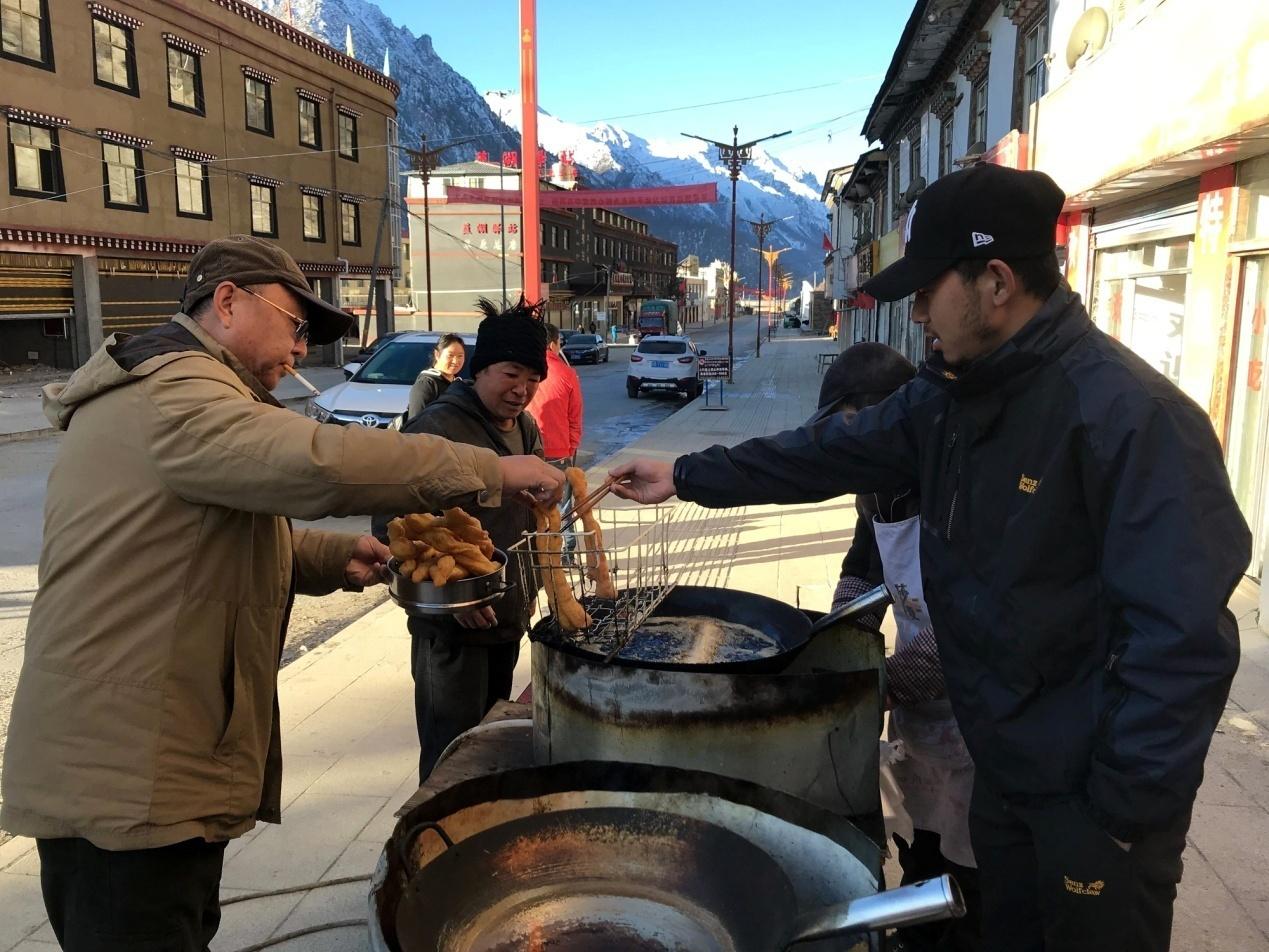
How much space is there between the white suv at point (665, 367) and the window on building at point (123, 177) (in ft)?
49.2

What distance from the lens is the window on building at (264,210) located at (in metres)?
29.2

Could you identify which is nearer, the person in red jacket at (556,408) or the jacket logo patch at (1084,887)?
the jacket logo patch at (1084,887)

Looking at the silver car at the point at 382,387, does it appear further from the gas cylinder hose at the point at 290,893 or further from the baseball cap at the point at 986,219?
the baseball cap at the point at 986,219

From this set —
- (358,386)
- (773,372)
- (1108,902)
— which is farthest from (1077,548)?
(773,372)

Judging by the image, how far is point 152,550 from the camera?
191cm

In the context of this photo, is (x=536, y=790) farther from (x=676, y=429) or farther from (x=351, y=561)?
(x=676, y=429)

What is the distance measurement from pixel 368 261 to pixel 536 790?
122 feet

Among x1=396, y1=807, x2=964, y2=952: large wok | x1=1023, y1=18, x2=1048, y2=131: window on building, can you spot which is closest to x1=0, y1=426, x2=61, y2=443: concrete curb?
x1=396, y1=807, x2=964, y2=952: large wok

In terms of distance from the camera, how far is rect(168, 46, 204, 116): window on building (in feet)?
85.0

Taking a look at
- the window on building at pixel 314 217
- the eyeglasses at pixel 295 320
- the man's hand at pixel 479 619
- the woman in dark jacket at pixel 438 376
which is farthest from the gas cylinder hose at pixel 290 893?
the window on building at pixel 314 217

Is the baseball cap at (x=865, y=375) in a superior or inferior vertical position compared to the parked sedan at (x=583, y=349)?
superior

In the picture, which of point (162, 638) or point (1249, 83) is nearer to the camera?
point (162, 638)

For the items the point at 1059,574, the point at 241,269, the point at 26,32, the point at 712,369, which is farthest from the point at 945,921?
the point at 26,32

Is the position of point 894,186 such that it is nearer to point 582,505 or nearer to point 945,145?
point 945,145
